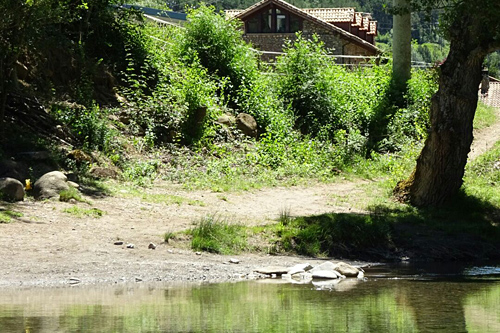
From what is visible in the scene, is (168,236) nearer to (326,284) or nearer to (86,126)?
(326,284)

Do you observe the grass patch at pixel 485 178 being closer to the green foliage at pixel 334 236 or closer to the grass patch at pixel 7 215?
the green foliage at pixel 334 236

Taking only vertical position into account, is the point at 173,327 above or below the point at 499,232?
above

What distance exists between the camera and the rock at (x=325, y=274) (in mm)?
12151

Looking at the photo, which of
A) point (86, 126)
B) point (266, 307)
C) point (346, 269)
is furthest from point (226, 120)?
point (266, 307)

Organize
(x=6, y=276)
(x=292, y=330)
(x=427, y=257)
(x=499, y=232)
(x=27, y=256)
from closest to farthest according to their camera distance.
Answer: (x=292, y=330) < (x=6, y=276) < (x=27, y=256) < (x=427, y=257) < (x=499, y=232)

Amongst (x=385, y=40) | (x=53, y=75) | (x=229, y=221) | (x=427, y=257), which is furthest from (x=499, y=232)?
(x=385, y=40)

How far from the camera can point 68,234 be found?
13.5 meters

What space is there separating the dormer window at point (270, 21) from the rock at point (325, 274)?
42853 millimetres

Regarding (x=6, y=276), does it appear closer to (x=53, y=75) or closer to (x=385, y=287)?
(x=385, y=287)

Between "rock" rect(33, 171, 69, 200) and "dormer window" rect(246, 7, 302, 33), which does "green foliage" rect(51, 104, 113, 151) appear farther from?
"dormer window" rect(246, 7, 302, 33)

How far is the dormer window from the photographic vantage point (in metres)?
54.3

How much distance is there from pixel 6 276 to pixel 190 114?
1194 cm

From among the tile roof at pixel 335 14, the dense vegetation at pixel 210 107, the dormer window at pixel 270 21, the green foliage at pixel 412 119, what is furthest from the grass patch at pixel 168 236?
the tile roof at pixel 335 14

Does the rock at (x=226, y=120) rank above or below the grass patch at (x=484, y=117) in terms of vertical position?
above
